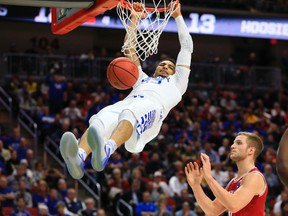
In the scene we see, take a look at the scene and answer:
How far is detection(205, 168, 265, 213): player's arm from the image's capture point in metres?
6.86

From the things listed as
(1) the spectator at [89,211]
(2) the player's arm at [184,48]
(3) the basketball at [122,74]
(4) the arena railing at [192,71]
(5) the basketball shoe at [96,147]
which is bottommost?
(1) the spectator at [89,211]

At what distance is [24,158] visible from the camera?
15633 millimetres

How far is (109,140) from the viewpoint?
24.3ft

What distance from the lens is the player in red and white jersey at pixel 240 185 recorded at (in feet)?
22.5

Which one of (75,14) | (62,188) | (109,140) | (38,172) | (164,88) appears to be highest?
(75,14)

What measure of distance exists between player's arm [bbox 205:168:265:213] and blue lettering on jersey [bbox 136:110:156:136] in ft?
3.93

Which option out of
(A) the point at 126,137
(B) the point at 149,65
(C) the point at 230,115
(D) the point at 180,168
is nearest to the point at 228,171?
(D) the point at 180,168

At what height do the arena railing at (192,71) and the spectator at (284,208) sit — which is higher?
the arena railing at (192,71)

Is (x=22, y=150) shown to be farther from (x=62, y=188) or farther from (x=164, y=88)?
(x=164, y=88)

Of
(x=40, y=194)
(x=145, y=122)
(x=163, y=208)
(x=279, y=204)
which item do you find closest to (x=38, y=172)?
(x=40, y=194)

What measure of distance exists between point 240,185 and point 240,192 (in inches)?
6.2

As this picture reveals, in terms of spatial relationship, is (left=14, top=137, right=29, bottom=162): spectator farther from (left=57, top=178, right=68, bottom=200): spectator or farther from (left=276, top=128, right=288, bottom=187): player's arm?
(left=276, top=128, right=288, bottom=187): player's arm

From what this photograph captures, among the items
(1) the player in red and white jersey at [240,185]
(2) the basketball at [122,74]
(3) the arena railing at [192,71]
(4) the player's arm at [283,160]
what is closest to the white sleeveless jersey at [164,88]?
(2) the basketball at [122,74]

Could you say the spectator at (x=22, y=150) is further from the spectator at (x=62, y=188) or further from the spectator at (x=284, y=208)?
the spectator at (x=284, y=208)
